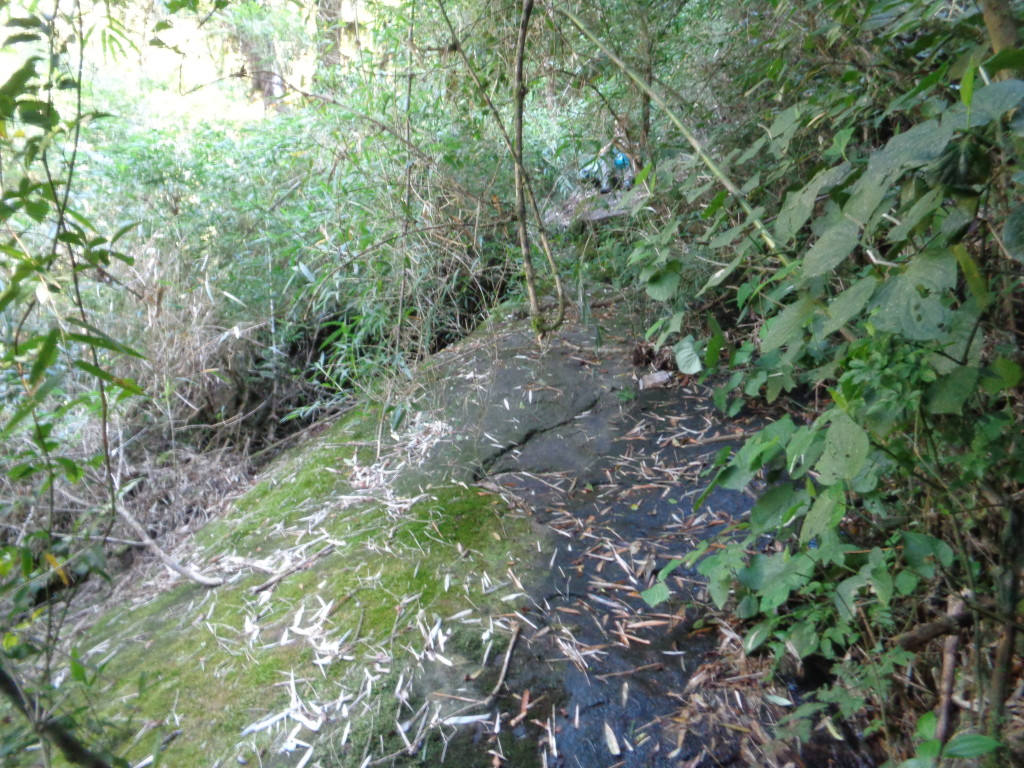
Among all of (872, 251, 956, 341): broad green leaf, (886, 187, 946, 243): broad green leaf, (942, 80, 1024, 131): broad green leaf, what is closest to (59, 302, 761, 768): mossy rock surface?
(872, 251, 956, 341): broad green leaf

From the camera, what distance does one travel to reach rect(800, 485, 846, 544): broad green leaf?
143 cm

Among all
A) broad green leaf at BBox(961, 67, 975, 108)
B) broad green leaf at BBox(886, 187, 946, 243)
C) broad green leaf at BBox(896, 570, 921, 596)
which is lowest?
broad green leaf at BBox(896, 570, 921, 596)

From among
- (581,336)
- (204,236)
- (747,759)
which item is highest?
(204,236)

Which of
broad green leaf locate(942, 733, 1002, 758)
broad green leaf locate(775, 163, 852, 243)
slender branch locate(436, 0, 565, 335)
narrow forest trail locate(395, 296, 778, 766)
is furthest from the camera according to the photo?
slender branch locate(436, 0, 565, 335)

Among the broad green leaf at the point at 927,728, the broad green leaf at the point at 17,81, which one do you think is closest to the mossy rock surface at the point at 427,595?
the broad green leaf at the point at 927,728

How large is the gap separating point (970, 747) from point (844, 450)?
543 mm

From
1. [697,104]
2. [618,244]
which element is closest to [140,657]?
[618,244]

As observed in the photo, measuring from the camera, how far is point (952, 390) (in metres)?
1.29

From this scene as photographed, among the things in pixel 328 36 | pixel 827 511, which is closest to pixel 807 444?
pixel 827 511

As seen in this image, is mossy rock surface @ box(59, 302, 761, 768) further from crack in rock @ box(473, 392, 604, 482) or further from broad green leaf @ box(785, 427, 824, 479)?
broad green leaf @ box(785, 427, 824, 479)

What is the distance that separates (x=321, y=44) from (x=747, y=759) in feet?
12.4

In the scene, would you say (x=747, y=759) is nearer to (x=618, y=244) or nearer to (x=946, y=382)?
(x=946, y=382)

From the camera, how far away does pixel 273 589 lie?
254 cm

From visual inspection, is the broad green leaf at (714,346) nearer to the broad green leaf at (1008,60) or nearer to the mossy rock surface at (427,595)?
the broad green leaf at (1008,60)
